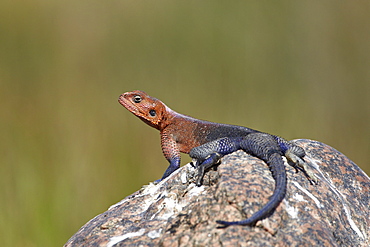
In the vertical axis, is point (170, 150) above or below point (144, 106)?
below

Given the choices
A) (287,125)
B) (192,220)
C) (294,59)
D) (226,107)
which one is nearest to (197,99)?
(226,107)

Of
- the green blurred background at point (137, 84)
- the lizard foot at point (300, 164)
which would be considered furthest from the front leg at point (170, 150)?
the lizard foot at point (300, 164)

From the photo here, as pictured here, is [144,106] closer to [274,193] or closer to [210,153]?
[210,153]

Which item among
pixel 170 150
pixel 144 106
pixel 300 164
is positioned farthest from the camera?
pixel 144 106

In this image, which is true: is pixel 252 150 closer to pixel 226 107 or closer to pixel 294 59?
pixel 226 107

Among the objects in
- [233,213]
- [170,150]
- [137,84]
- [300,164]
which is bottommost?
[170,150]

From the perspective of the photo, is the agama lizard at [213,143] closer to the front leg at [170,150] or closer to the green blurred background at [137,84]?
the front leg at [170,150]

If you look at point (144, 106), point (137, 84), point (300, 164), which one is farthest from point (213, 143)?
point (137, 84)
